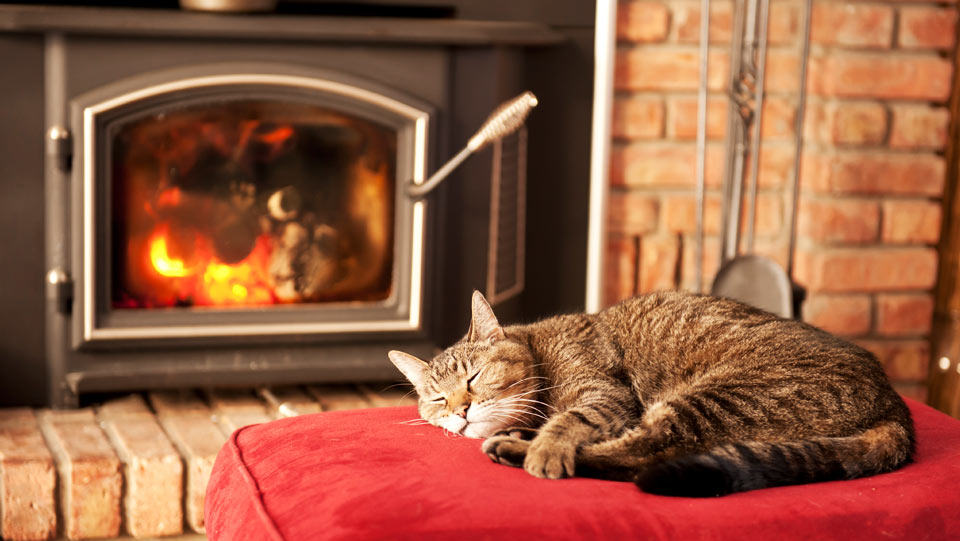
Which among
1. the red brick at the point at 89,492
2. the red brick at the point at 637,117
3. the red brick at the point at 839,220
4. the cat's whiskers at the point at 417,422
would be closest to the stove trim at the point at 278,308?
the red brick at the point at 89,492

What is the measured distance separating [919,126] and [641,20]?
2.04 ft

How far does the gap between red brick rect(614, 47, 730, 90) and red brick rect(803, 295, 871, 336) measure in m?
0.49

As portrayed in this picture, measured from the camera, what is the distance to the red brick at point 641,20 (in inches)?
80.0

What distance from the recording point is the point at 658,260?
7.00ft

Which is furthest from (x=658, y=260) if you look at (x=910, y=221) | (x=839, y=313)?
A: (x=910, y=221)

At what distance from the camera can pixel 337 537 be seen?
3.01 feet

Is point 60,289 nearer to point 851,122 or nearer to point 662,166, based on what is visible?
point 662,166

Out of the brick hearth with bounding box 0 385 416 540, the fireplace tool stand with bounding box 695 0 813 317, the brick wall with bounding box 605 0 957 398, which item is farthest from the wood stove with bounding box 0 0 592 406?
the fireplace tool stand with bounding box 695 0 813 317

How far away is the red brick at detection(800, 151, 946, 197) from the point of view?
6.85ft

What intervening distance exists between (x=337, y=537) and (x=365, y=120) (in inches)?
43.8

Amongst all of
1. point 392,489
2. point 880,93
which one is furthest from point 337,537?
point 880,93

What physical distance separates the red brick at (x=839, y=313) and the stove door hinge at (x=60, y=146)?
4.70 feet

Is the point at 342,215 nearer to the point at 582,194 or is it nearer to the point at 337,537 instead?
the point at 582,194

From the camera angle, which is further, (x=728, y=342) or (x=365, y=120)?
(x=365, y=120)
